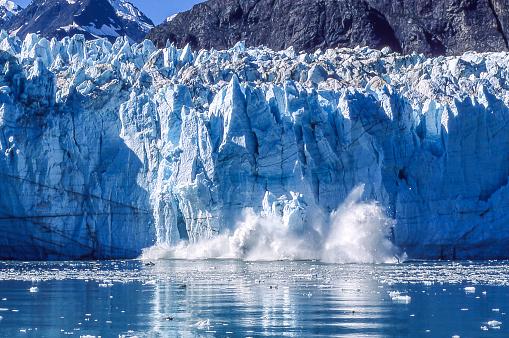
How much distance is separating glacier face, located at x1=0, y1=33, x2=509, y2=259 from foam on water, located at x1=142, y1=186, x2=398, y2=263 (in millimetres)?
356

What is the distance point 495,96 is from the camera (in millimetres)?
32281

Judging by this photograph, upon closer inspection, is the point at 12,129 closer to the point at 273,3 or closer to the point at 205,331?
the point at 205,331

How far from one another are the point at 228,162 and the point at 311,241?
3478 millimetres

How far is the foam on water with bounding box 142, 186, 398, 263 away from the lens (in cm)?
2858

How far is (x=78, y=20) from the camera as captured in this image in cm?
8925

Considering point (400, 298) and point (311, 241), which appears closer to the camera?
point (400, 298)

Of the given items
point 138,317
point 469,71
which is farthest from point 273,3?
point 138,317

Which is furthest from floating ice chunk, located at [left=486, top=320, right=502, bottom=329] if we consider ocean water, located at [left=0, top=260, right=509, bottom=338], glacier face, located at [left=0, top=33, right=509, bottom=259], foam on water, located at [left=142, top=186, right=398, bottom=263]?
glacier face, located at [left=0, top=33, right=509, bottom=259]

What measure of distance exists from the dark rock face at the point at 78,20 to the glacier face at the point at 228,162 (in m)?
54.4

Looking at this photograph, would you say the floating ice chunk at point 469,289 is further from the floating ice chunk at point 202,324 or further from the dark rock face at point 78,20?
the dark rock face at point 78,20

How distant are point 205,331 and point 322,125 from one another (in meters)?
19.1

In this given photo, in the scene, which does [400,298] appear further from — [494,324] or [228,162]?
[228,162]

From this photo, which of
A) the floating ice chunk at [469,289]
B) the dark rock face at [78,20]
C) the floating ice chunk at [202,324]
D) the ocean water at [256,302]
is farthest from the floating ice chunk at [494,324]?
the dark rock face at [78,20]

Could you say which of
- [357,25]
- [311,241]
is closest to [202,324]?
[311,241]
